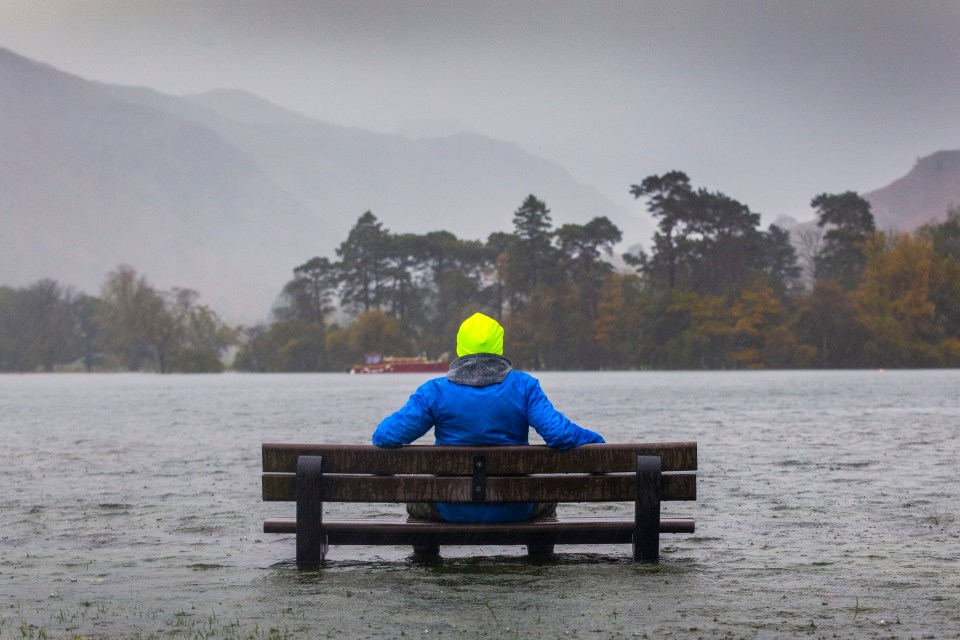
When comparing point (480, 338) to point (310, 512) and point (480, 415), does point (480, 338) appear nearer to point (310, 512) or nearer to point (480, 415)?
point (480, 415)

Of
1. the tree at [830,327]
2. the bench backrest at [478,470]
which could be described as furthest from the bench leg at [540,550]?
the tree at [830,327]

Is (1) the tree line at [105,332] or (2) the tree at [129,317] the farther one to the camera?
(1) the tree line at [105,332]

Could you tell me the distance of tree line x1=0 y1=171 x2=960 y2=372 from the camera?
122 metres

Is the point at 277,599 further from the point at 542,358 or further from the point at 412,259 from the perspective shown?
the point at 412,259

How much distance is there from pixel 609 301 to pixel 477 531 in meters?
133

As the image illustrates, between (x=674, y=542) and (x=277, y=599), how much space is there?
477cm

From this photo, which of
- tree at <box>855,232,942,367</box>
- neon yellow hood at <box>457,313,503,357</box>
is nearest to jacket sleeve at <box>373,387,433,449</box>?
neon yellow hood at <box>457,313,503,357</box>

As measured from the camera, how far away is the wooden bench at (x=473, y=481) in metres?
9.45

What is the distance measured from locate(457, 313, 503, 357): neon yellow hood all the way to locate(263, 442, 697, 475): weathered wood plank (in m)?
0.73

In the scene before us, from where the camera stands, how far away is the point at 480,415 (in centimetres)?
966

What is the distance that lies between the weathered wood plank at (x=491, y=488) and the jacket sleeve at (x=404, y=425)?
0.91 feet

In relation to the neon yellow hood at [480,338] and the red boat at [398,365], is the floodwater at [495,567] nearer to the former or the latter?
the neon yellow hood at [480,338]

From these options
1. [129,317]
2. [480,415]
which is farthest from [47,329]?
[480,415]

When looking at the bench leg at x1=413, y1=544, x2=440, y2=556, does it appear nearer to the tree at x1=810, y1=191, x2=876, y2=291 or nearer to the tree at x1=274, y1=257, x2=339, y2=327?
the tree at x1=810, y1=191, x2=876, y2=291
